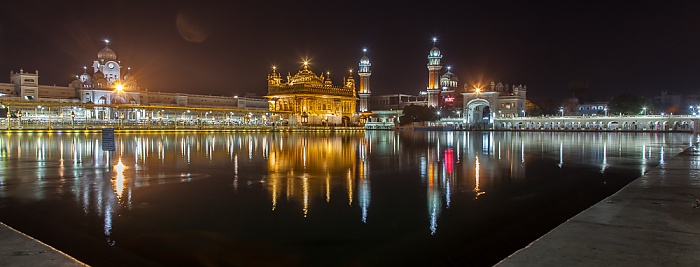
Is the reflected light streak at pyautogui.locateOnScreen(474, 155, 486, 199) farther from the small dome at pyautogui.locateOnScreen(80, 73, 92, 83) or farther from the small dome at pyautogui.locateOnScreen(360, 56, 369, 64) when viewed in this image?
the small dome at pyautogui.locateOnScreen(360, 56, 369, 64)

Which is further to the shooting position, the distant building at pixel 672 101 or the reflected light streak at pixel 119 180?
the distant building at pixel 672 101

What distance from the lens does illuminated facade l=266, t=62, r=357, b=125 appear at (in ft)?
266

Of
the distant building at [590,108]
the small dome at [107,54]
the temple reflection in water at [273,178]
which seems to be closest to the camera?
the temple reflection in water at [273,178]

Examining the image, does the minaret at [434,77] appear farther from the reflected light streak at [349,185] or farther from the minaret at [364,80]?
the reflected light streak at [349,185]

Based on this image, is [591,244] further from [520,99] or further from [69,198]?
[520,99]

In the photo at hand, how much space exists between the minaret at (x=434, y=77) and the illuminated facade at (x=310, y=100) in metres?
24.0

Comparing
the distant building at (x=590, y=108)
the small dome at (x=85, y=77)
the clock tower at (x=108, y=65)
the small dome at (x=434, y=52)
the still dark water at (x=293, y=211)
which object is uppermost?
the small dome at (x=434, y=52)

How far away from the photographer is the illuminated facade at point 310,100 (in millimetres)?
81062

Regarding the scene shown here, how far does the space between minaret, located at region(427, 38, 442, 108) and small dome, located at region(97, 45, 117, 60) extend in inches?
2439

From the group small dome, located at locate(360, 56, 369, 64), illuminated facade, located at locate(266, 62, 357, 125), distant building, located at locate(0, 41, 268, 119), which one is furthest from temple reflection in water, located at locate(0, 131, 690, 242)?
small dome, located at locate(360, 56, 369, 64)

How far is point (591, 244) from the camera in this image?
5020 mm

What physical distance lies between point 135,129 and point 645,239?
179 ft

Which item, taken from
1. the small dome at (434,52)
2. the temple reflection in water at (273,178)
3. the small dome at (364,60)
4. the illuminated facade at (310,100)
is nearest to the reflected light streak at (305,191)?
the temple reflection in water at (273,178)

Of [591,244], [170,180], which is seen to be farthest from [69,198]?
[591,244]
